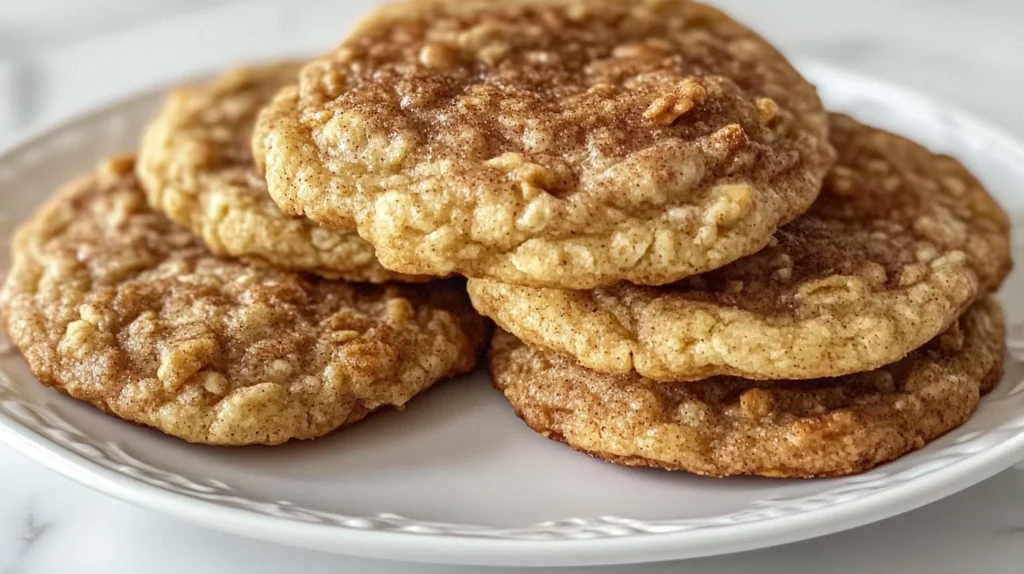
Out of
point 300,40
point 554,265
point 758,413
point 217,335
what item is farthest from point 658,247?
point 300,40

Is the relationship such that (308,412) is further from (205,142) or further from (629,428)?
(205,142)

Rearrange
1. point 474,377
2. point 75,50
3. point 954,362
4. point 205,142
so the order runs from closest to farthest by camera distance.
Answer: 1. point 954,362
2. point 474,377
3. point 205,142
4. point 75,50

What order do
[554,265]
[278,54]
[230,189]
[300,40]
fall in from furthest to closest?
[300,40] → [278,54] → [230,189] → [554,265]

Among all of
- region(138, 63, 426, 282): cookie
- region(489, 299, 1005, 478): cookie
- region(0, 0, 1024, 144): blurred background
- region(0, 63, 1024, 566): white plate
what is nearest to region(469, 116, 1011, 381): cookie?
region(489, 299, 1005, 478): cookie

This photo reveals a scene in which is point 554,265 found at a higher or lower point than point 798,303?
higher

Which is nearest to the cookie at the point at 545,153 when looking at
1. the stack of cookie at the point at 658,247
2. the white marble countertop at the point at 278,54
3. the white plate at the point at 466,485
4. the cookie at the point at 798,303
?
the stack of cookie at the point at 658,247

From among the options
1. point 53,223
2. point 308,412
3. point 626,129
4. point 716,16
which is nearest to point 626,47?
point 716,16

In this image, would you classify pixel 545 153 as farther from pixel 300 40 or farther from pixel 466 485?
pixel 300 40
